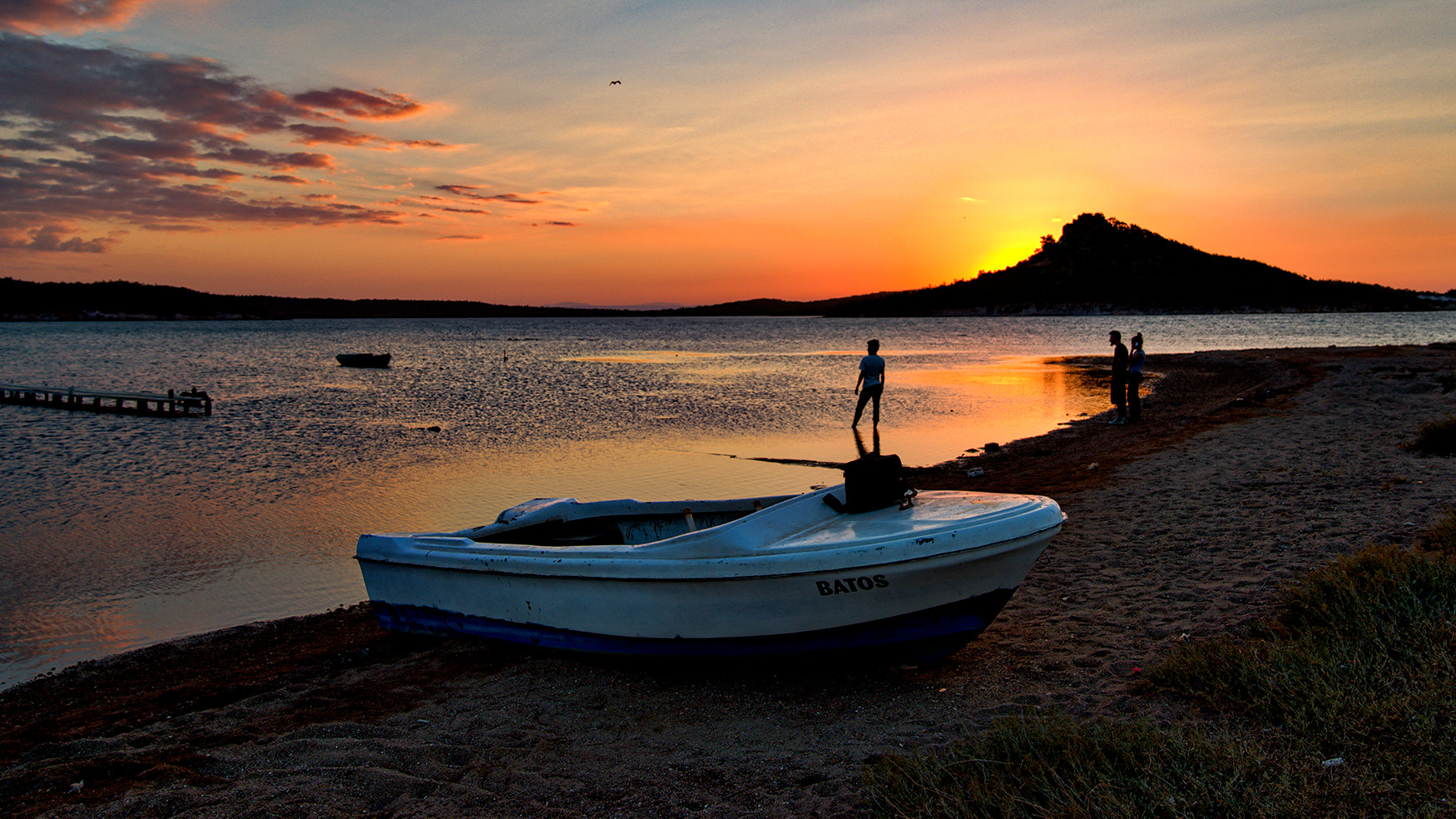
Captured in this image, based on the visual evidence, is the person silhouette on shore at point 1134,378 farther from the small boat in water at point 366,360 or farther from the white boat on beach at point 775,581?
the small boat in water at point 366,360

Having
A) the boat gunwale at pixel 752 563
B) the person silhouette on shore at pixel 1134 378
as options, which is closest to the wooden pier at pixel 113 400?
the boat gunwale at pixel 752 563

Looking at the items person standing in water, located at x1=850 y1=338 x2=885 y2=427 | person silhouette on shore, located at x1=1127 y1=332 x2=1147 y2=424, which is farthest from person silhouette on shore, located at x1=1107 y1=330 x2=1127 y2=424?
person standing in water, located at x1=850 y1=338 x2=885 y2=427

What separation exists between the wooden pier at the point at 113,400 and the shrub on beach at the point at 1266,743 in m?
27.7

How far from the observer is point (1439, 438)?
979 cm

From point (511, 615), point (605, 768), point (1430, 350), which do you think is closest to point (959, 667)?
point (605, 768)

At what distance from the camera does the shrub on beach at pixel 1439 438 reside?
966cm

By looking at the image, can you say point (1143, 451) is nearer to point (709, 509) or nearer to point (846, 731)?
point (709, 509)

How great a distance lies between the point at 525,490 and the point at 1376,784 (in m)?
11.9

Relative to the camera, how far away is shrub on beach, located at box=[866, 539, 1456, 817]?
3047 mm

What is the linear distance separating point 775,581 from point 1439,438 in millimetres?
9938

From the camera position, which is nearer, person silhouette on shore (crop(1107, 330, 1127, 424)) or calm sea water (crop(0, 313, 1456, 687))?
calm sea water (crop(0, 313, 1456, 687))

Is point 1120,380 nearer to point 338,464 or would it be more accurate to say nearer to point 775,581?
point 775,581

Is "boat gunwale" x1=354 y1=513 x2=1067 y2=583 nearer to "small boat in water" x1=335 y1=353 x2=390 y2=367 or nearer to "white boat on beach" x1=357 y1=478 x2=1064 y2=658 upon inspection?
"white boat on beach" x1=357 y1=478 x2=1064 y2=658

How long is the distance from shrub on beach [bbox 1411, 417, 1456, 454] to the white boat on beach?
8.11 m
